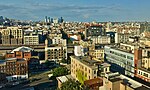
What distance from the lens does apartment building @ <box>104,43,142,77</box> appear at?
82.0ft

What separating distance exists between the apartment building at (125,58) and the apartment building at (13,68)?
10738 millimetres

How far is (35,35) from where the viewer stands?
172ft

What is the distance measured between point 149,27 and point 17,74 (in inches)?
2331

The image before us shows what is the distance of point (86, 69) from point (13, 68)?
9915 mm

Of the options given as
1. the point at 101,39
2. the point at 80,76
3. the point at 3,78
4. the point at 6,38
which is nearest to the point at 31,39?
the point at 6,38

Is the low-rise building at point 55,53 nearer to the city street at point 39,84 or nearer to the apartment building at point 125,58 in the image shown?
the apartment building at point 125,58

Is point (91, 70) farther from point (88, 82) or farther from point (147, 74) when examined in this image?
point (147, 74)

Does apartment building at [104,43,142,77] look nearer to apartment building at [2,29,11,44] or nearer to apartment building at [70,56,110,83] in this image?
apartment building at [70,56,110,83]

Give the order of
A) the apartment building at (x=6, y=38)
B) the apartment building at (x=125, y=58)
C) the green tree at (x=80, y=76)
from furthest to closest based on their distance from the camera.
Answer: the apartment building at (x=6, y=38)
the apartment building at (x=125, y=58)
the green tree at (x=80, y=76)

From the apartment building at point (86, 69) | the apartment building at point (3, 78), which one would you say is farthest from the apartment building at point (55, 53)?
the apartment building at point (86, 69)

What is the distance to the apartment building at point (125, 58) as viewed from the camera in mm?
24984

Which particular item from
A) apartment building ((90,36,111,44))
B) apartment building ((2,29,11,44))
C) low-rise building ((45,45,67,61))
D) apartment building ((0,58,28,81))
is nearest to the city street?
apartment building ((0,58,28,81))

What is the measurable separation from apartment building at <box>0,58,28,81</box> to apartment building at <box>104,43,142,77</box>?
35.2 ft

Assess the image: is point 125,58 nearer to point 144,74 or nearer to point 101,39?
point 144,74
